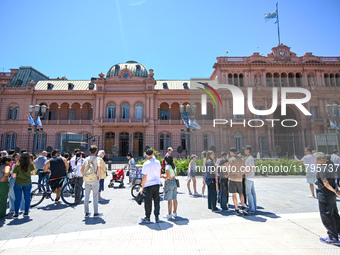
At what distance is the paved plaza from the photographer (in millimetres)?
3990

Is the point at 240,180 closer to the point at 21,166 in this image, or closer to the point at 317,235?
the point at 317,235

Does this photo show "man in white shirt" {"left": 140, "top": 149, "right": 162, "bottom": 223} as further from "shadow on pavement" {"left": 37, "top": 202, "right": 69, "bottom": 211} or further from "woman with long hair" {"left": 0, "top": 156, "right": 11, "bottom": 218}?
"woman with long hair" {"left": 0, "top": 156, "right": 11, "bottom": 218}

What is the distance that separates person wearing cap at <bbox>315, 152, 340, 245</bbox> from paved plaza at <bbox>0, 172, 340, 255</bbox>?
263 mm

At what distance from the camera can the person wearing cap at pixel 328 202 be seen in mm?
4117

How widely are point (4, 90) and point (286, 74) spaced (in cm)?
4481

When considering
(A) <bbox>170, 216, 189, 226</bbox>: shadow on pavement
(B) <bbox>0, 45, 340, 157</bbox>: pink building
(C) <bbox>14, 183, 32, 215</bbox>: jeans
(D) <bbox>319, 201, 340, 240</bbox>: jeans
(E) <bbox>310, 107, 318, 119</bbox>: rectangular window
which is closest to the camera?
(D) <bbox>319, 201, 340, 240</bbox>: jeans

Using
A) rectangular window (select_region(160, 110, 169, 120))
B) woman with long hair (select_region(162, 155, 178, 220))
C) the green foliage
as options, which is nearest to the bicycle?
woman with long hair (select_region(162, 155, 178, 220))

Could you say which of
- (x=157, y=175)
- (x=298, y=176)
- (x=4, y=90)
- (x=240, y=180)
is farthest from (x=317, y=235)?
(x=4, y=90)

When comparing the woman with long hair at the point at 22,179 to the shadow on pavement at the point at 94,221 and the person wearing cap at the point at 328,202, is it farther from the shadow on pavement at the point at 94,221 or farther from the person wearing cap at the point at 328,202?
the person wearing cap at the point at 328,202

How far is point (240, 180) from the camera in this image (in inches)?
246

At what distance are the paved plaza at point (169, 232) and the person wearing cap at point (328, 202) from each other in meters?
0.26

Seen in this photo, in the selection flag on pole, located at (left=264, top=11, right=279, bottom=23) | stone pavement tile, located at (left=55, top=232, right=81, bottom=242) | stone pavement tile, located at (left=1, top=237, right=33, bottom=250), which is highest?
flag on pole, located at (left=264, top=11, right=279, bottom=23)

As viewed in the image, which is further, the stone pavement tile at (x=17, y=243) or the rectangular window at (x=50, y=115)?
the rectangular window at (x=50, y=115)

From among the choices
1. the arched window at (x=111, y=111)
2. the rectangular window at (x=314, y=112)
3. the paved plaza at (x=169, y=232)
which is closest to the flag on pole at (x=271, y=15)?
the rectangular window at (x=314, y=112)
